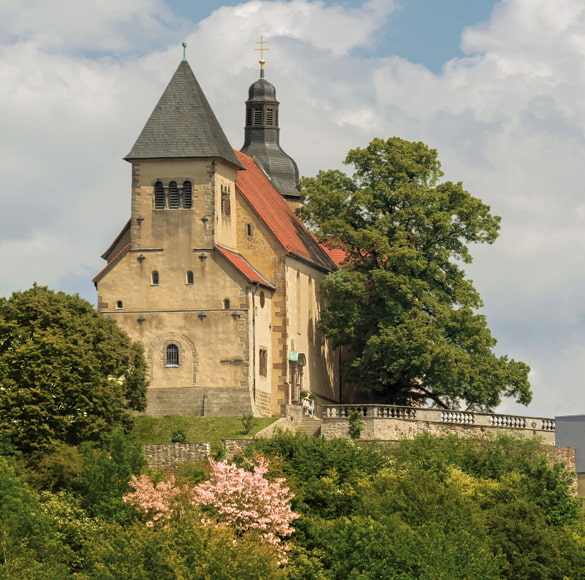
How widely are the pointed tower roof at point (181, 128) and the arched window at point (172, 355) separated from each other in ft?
25.1

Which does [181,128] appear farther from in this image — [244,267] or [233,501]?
[233,501]

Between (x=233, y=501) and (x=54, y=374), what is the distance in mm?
9449

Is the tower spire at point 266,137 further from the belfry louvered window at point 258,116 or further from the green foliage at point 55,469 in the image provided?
the green foliage at point 55,469

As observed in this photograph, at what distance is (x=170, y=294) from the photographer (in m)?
97.1

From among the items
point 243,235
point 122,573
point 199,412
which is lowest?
point 122,573

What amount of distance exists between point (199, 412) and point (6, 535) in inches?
809

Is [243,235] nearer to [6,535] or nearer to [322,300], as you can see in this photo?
[322,300]

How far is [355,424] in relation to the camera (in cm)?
9256

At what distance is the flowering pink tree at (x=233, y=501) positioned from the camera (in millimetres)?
79125

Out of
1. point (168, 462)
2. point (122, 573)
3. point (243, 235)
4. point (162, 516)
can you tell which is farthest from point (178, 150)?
point (122, 573)

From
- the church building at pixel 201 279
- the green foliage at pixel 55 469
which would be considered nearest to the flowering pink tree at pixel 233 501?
the green foliage at pixel 55 469

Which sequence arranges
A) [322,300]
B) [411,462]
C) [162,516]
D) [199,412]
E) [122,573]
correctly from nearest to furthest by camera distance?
[122,573], [162,516], [411,462], [199,412], [322,300]

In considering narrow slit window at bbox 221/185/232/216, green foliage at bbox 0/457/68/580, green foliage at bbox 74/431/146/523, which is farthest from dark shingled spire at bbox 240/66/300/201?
green foliage at bbox 0/457/68/580

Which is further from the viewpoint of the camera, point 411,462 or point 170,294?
point 170,294
